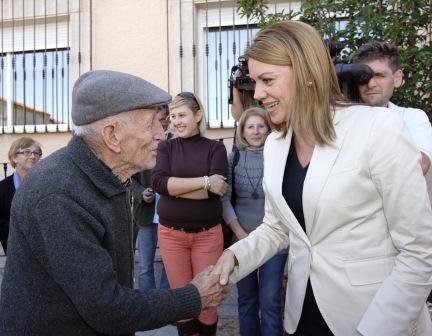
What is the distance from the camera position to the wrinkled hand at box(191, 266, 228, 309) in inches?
77.5

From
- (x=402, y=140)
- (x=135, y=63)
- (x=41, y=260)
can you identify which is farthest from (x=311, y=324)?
(x=135, y=63)

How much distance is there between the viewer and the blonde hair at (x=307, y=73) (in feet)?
6.14

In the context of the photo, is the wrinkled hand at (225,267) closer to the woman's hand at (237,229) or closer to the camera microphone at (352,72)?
the camera microphone at (352,72)

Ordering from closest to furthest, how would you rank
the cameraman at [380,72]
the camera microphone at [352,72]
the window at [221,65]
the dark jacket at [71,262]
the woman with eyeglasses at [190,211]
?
the dark jacket at [71,262]
the camera microphone at [352,72]
the cameraman at [380,72]
the woman with eyeglasses at [190,211]
the window at [221,65]

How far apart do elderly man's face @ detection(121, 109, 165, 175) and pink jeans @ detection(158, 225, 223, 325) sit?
6.39ft

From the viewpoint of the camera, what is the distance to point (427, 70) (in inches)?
159

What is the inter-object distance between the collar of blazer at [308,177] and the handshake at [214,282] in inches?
12.6

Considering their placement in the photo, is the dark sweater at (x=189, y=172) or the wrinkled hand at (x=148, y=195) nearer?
the dark sweater at (x=189, y=172)

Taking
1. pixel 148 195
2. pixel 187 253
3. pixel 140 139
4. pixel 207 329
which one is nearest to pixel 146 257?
pixel 148 195

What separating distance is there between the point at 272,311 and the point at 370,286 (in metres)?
2.01

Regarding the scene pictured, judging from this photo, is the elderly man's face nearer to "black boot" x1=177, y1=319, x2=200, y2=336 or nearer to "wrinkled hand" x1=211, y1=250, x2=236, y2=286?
"wrinkled hand" x1=211, y1=250, x2=236, y2=286

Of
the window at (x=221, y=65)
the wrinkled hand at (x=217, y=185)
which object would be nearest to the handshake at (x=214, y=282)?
the wrinkled hand at (x=217, y=185)

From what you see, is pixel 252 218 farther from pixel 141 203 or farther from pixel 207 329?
pixel 141 203

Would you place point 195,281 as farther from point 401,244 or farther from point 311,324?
point 401,244
